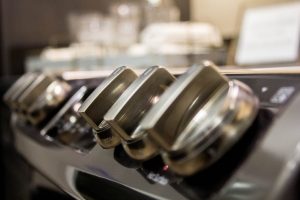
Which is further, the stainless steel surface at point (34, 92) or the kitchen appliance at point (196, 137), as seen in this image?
the stainless steel surface at point (34, 92)

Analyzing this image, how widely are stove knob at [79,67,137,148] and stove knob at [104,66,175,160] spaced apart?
0.04m

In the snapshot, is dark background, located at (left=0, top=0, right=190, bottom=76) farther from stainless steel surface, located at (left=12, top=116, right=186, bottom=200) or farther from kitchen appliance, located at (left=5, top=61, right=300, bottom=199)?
kitchen appliance, located at (left=5, top=61, right=300, bottom=199)

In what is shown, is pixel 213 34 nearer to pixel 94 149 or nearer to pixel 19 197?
pixel 19 197

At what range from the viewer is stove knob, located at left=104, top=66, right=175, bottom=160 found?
0.32 m

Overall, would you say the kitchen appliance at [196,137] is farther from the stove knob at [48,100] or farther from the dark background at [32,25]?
the dark background at [32,25]

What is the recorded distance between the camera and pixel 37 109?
669 mm

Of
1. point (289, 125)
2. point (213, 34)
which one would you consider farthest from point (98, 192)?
point (213, 34)

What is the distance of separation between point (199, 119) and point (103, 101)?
13 centimetres

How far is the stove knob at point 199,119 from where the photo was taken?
25 centimetres

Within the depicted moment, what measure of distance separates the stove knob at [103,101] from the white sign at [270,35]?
1.69 ft

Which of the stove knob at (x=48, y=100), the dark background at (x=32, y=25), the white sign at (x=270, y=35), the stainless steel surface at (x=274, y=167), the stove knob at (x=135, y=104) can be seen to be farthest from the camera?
the dark background at (x=32, y=25)

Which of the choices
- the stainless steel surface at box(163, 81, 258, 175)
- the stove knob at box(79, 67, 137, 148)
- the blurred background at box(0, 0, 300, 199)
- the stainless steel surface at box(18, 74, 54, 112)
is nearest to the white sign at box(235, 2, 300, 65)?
the blurred background at box(0, 0, 300, 199)

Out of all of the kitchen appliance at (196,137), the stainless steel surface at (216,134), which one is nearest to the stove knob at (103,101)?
the kitchen appliance at (196,137)

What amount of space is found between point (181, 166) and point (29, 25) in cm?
144
